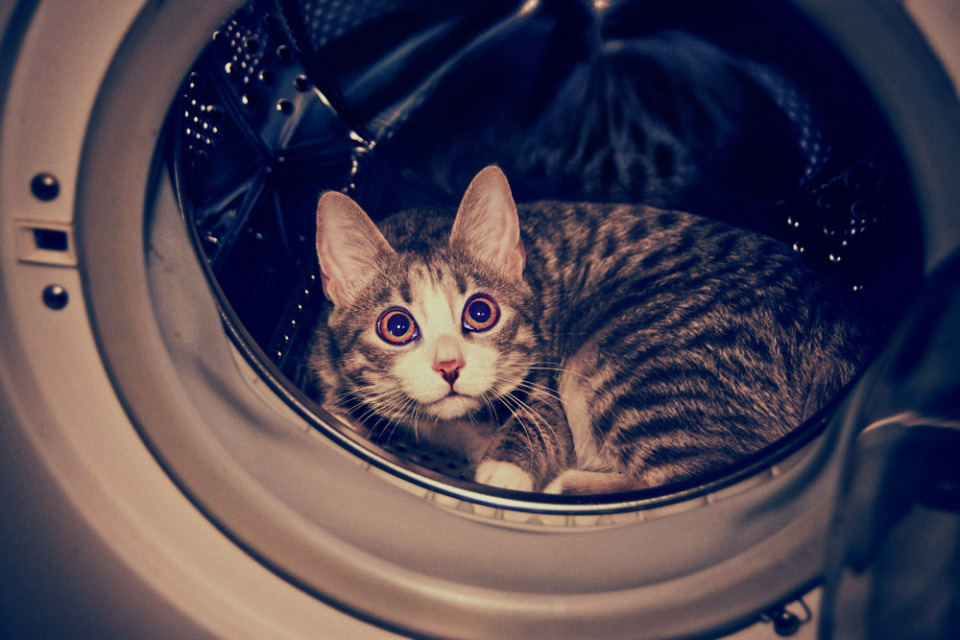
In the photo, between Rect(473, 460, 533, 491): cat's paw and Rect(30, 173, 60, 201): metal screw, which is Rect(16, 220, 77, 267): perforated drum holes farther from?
Rect(473, 460, 533, 491): cat's paw

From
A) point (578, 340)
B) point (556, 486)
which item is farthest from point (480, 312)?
point (556, 486)

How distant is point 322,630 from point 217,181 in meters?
0.84

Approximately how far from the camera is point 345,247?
3.68 feet

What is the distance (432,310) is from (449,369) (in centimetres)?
14

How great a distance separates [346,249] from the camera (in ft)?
3.69

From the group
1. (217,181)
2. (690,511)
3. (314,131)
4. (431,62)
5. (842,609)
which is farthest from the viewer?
(314,131)

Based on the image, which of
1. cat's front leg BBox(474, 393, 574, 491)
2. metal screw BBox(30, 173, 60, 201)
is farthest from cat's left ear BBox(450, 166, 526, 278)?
metal screw BBox(30, 173, 60, 201)

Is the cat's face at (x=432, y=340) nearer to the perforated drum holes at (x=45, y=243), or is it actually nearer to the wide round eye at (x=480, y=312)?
the wide round eye at (x=480, y=312)

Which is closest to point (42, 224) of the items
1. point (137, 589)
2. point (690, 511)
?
point (137, 589)

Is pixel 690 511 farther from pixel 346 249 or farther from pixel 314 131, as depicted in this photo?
pixel 314 131

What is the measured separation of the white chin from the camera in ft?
3.38

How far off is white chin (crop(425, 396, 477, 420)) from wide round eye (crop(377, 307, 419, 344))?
0.14 metres

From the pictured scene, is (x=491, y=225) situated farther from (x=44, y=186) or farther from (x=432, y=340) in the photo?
(x=44, y=186)

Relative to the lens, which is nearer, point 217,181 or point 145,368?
point 145,368
